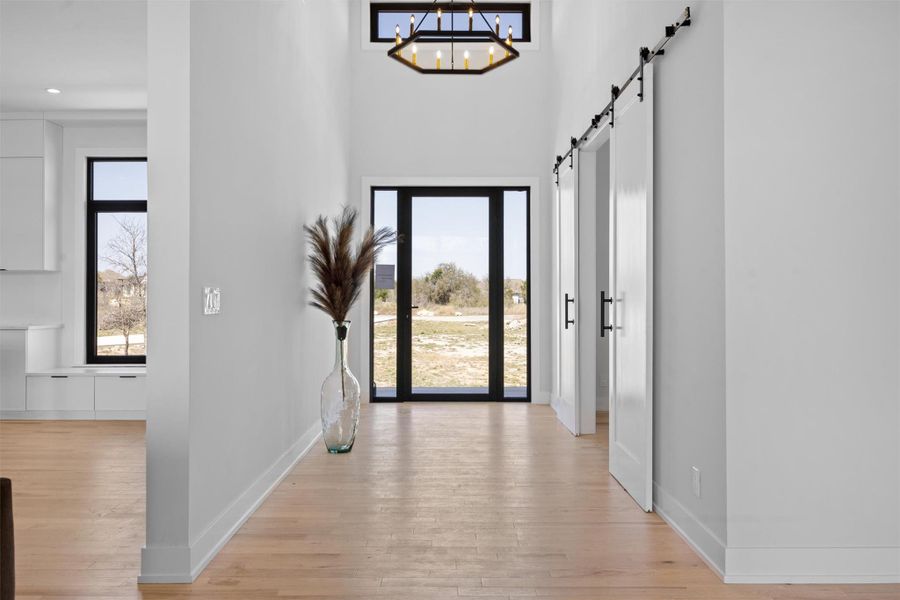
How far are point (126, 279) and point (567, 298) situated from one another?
14.7 feet

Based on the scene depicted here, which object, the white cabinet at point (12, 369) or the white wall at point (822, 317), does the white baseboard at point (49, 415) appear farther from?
the white wall at point (822, 317)

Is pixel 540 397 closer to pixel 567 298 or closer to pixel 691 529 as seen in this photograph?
pixel 567 298

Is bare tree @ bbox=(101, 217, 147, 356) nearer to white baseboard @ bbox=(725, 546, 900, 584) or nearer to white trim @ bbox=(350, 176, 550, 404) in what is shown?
white trim @ bbox=(350, 176, 550, 404)

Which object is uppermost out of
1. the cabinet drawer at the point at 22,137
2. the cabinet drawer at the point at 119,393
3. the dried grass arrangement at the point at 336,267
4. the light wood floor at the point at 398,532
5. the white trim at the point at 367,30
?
the white trim at the point at 367,30

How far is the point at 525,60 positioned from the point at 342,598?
19.9 feet

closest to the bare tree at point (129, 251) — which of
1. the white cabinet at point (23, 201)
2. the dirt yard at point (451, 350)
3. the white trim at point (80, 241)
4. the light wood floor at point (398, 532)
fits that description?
the white trim at point (80, 241)

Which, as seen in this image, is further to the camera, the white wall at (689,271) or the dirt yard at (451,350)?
the dirt yard at (451,350)

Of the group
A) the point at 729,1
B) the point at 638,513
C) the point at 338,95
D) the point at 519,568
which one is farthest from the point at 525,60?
the point at 519,568

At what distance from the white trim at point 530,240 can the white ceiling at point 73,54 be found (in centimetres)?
234

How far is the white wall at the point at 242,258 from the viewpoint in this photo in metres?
2.55

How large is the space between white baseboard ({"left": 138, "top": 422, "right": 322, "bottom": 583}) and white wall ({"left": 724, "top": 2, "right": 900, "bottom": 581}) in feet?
6.81

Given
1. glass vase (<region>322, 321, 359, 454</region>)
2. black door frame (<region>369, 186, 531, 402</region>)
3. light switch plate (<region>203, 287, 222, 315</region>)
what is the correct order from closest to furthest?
light switch plate (<region>203, 287, 222, 315</region>) → glass vase (<region>322, 321, 359, 454</region>) → black door frame (<region>369, 186, 531, 402</region>)

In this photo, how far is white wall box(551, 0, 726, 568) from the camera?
2.63 metres

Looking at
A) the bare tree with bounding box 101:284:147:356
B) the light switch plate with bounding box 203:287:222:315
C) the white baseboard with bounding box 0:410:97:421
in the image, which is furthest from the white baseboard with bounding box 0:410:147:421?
the light switch plate with bounding box 203:287:222:315
